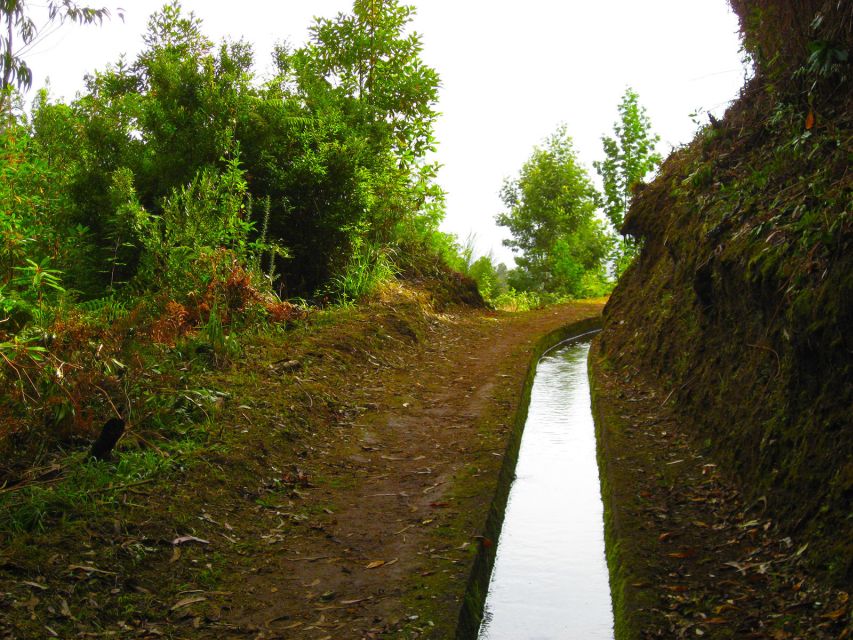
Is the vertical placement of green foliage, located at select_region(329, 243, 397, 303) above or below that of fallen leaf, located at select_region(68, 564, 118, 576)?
above

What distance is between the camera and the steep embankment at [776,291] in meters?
4.47

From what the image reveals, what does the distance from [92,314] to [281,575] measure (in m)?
4.13

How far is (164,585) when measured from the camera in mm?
4246

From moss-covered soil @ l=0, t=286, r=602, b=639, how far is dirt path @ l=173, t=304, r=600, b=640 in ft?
0.05

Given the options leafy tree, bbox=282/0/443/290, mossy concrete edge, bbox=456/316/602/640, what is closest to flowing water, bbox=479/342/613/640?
mossy concrete edge, bbox=456/316/602/640

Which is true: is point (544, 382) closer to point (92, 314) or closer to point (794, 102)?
point (794, 102)

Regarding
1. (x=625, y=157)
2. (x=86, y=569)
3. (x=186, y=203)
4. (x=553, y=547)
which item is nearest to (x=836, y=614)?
(x=553, y=547)

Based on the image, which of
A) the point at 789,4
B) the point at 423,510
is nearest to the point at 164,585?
the point at 423,510

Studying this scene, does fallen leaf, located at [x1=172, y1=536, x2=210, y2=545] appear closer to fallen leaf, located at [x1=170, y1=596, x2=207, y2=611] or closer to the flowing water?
fallen leaf, located at [x1=170, y1=596, x2=207, y2=611]

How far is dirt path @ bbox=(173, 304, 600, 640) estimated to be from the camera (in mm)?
4098

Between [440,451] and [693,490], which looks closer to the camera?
[693,490]

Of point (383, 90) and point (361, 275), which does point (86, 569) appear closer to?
point (361, 275)

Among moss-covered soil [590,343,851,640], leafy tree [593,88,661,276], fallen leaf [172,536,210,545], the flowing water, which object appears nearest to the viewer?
moss-covered soil [590,343,851,640]

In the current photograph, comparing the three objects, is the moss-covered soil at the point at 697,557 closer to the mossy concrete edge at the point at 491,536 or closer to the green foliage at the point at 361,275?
the mossy concrete edge at the point at 491,536
